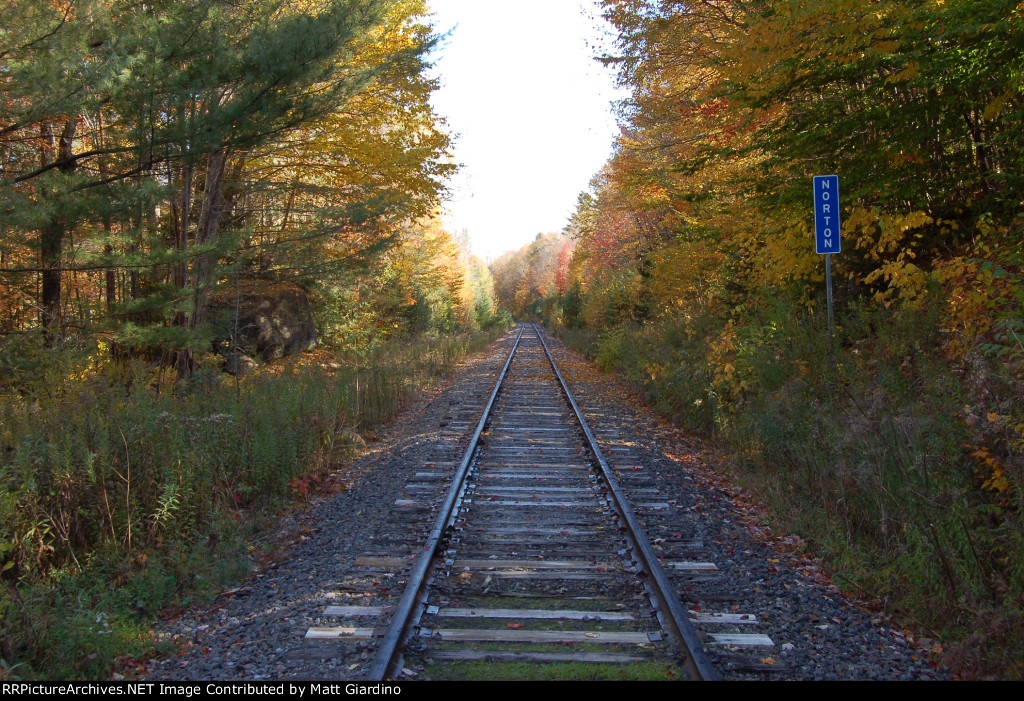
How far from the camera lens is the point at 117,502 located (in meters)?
6.09

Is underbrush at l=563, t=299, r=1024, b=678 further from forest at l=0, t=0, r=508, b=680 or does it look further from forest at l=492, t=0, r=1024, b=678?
forest at l=0, t=0, r=508, b=680

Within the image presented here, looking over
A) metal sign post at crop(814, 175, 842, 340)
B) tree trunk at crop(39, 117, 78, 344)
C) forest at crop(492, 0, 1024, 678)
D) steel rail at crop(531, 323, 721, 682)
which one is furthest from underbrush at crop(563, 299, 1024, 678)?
tree trunk at crop(39, 117, 78, 344)

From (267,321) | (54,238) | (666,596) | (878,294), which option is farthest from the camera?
(267,321)

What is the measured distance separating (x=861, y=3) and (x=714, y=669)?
6.68 metres

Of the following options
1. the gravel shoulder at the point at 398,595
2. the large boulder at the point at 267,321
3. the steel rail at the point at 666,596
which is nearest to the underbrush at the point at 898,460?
the gravel shoulder at the point at 398,595

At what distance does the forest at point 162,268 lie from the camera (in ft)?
18.2

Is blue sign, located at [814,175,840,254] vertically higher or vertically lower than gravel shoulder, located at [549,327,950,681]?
higher

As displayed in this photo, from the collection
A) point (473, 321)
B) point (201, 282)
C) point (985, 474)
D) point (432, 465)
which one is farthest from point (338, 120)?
point (473, 321)

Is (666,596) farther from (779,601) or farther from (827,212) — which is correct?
(827,212)

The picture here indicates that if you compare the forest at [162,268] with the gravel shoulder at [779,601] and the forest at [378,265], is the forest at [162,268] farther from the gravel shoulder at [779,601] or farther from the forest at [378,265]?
the gravel shoulder at [779,601]

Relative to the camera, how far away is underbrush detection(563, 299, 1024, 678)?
4711 millimetres

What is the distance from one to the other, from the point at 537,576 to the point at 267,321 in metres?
15.6

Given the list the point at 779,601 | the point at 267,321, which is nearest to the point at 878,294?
the point at 779,601

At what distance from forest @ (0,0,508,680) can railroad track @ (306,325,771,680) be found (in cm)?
170
